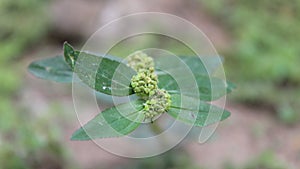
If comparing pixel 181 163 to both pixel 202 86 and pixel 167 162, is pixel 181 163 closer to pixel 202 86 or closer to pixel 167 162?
pixel 167 162

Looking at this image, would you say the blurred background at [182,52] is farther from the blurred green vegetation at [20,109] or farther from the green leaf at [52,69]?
the green leaf at [52,69]

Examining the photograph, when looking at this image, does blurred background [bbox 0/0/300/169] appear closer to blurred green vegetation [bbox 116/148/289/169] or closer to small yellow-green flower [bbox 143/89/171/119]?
blurred green vegetation [bbox 116/148/289/169]

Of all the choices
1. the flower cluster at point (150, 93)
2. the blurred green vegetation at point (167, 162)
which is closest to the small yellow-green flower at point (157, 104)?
the flower cluster at point (150, 93)

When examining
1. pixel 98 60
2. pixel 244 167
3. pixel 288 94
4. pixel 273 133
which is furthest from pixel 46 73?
pixel 288 94

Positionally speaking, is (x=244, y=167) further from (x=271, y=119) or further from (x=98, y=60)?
(x=98, y=60)

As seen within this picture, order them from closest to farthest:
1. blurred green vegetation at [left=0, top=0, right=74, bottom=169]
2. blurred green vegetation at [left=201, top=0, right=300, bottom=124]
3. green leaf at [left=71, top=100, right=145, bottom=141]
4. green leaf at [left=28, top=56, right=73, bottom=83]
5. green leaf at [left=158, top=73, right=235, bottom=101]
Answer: green leaf at [left=71, top=100, right=145, bottom=141] < green leaf at [left=158, top=73, right=235, bottom=101] < green leaf at [left=28, top=56, right=73, bottom=83] < blurred green vegetation at [left=0, top=0, right=74, bottom=169] < blurred green vegetation at [left=201, top=0, right=300, bottom=124]

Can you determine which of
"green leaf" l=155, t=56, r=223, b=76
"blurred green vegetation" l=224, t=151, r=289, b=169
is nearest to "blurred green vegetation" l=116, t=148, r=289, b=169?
"blurred green vegetation" l=224, t=151, r=289, b=169
